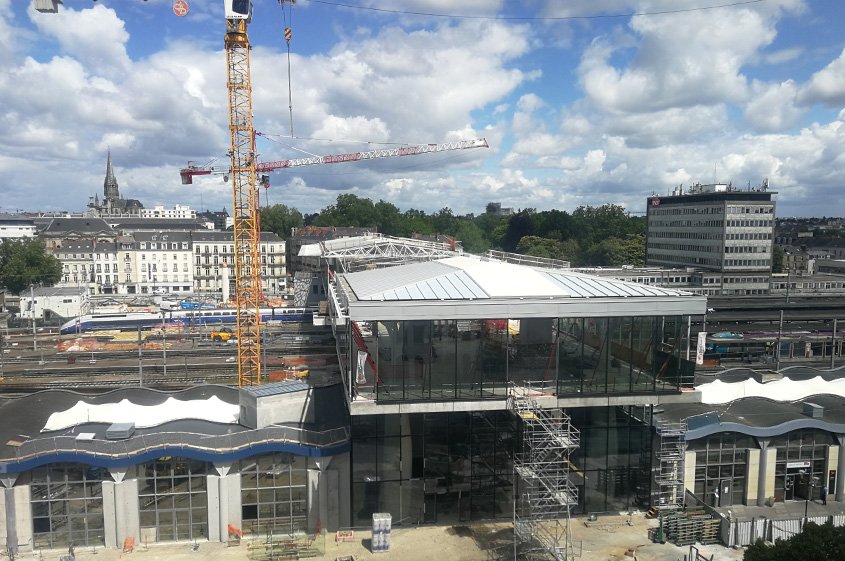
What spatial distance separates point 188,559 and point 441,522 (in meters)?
10.0

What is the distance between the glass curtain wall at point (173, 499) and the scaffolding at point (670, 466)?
18.7 m

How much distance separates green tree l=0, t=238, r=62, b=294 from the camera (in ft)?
312

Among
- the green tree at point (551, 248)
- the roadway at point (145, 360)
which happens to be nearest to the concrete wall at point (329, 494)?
the roadway at point (145, 360)

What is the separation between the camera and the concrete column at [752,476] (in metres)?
27.0

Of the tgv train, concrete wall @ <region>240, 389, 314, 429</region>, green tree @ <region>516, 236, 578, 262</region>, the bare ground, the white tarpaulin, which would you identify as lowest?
the bare ground

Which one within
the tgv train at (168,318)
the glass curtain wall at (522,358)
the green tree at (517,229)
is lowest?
the tgv train at (168,318)

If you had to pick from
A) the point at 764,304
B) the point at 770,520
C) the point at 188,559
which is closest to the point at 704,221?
the point at 764,304

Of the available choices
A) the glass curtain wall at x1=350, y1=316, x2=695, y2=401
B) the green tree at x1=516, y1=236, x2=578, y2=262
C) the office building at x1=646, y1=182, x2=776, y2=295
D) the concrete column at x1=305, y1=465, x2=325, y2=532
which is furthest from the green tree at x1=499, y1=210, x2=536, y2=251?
the concrete column at x1=305, y1=465, x2=325, y2=532

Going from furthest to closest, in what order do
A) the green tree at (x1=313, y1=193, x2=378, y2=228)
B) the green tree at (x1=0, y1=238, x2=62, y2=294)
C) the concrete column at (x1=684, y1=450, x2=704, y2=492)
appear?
the green tree at (x1=313, y1=193, x2=378, y2=228) < the green tree at (x1=0, y1=238, x2=62, y2=294) < the concrete column at (x1=684, y1=450, x2=704, y2=492)

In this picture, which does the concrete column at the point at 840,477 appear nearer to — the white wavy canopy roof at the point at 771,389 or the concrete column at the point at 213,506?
the white wavy canopy roof at the point at 771,389

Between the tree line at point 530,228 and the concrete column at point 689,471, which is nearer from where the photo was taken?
the concrete column at point 689,471

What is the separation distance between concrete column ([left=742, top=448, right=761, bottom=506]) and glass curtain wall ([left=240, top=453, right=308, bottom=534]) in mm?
19745

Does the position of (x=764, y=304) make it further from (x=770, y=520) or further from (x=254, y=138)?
(x=254, y=138)

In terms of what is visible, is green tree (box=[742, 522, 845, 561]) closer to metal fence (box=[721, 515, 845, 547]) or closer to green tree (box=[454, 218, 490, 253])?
metal fence (box=[721, 515, 845, 547])
